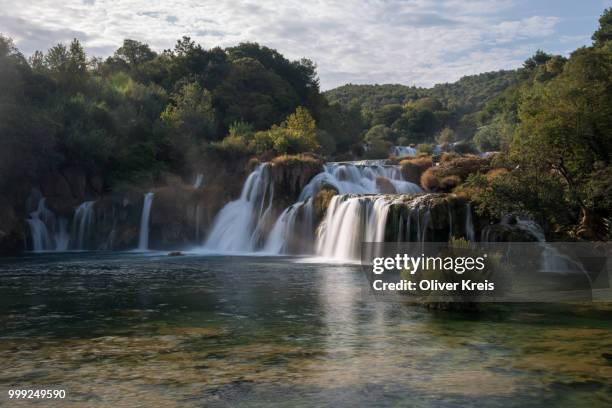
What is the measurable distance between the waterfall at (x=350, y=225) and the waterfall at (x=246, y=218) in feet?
22.6

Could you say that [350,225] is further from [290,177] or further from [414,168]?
[414,168]

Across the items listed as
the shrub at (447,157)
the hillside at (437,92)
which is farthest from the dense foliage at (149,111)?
the hillside at (437,92)

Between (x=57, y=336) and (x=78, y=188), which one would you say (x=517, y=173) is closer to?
(x=57, y=336)

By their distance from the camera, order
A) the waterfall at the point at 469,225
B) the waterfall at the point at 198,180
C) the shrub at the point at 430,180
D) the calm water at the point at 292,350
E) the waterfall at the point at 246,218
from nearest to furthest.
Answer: the calm water at the point at 292,350, the waterfall at the point at 469,225, the shrub at the point at 430,180, the waterfall at the point at 246,218, the waterfall at the point at 198,180

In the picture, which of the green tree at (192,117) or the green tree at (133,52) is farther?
the green tree at (133,52)

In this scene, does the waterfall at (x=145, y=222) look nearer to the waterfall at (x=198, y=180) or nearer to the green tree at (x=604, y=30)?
the waterfall at (x=198, y=180)

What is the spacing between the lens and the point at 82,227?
45312mm

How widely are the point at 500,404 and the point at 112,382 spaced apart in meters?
6.39

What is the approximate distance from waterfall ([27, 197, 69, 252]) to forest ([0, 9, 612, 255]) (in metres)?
1.89

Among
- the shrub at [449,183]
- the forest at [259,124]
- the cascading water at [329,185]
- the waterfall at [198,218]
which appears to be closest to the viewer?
Answer: the forest at [259,124]

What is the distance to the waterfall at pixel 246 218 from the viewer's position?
4219cm

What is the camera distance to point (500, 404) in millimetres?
8828

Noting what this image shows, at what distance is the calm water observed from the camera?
366 inches

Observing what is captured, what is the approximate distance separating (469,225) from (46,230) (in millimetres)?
32197
